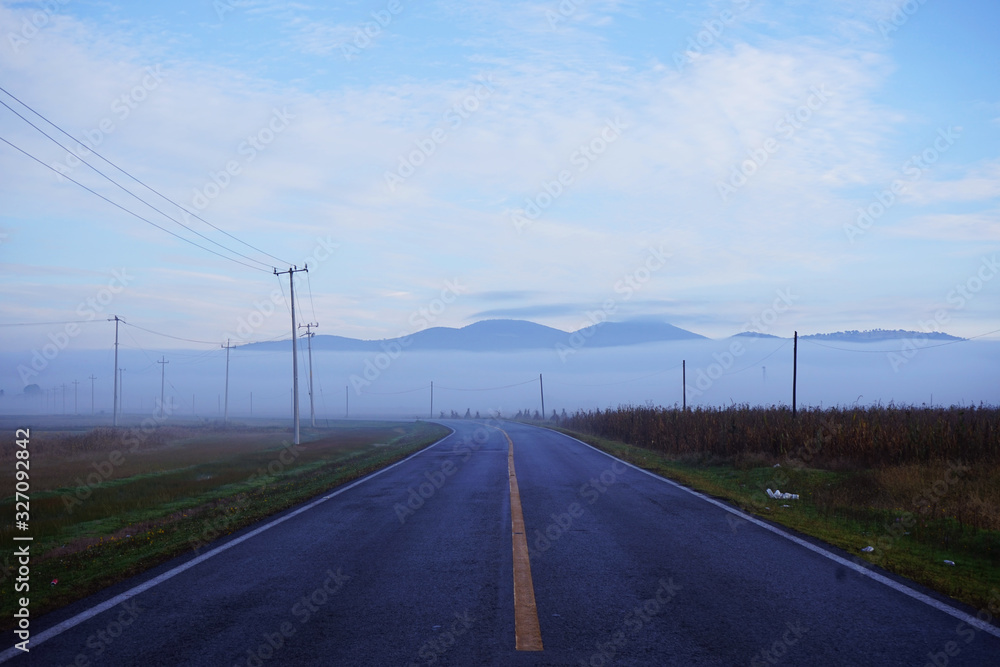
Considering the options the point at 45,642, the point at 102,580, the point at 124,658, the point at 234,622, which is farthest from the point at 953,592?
the point at 102,580

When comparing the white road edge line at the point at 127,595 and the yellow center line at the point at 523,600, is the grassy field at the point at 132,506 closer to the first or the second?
the white road edge line at the point at 127,595

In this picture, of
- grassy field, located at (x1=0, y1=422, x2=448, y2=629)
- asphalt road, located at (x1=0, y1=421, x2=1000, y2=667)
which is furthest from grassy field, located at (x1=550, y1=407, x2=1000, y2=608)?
grassy field, located at (x1=0, y1=422, x2=448, y2=629)

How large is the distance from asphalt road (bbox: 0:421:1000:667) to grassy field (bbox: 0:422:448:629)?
0.67 meters

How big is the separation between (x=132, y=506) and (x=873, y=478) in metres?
16.4

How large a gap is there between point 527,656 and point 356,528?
545cm

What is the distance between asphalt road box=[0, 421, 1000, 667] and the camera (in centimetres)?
459

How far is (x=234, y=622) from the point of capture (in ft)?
17.4

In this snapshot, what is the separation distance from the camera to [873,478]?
14.8 metres

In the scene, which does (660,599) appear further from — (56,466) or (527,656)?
(56,466)

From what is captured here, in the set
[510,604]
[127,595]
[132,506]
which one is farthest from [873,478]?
[132,506]

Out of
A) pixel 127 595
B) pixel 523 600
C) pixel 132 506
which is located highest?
pixel 523 600

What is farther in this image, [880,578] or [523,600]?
[880,578]

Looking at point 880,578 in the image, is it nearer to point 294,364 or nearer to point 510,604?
point 510,604

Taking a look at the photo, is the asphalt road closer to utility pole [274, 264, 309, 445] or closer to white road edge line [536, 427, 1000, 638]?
white road edge line [536, 427, 1000, 638]
